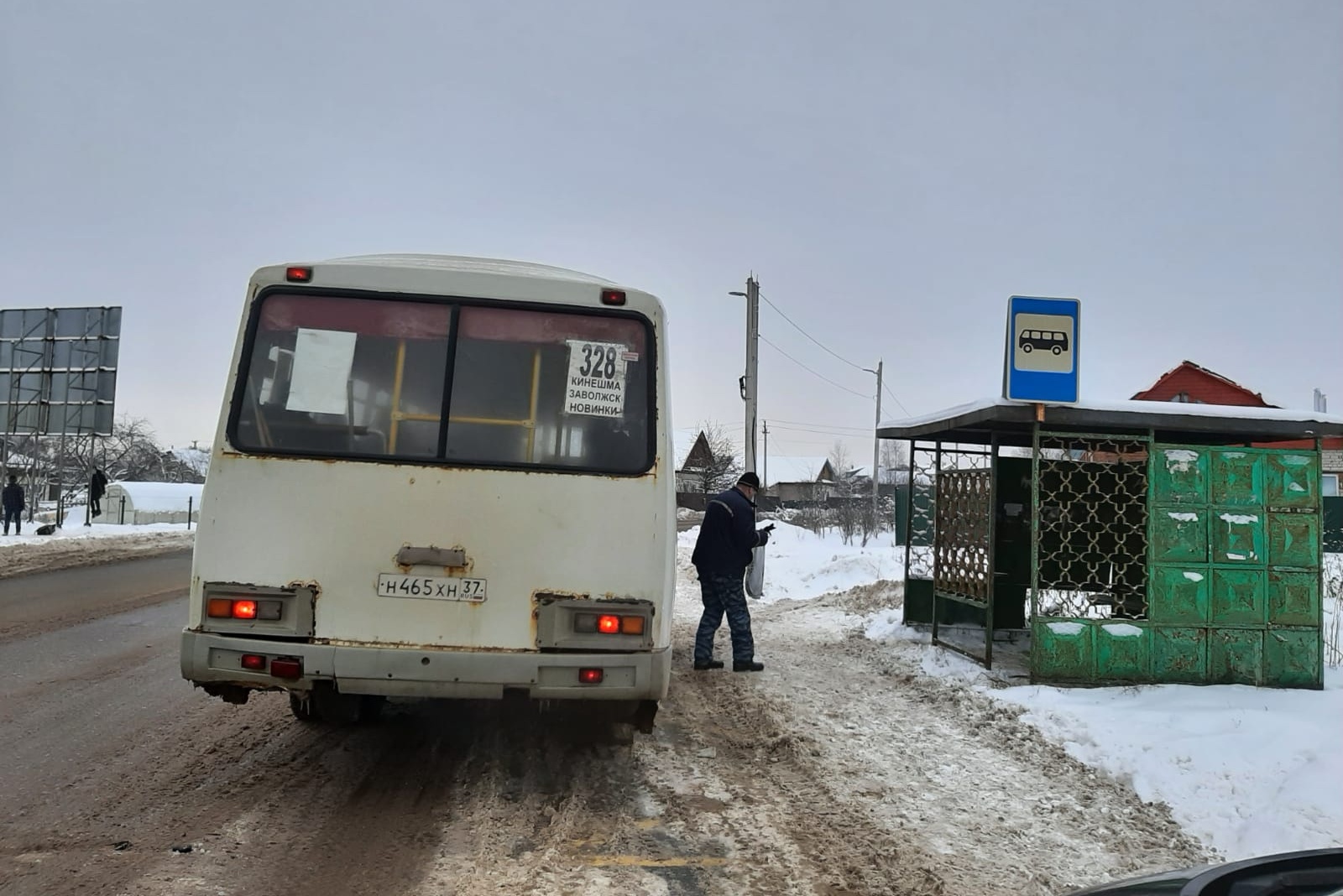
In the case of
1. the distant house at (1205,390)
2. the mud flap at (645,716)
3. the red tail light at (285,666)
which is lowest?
the mud flap at (645,716)

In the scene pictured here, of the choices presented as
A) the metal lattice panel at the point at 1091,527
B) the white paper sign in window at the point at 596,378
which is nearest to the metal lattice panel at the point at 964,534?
the metal lattice panel at the point at 1091,527

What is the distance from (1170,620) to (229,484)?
701 centimetres

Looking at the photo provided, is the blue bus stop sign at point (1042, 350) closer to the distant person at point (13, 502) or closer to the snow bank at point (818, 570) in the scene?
the snow bank at point (818, 570)

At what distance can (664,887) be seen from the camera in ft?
12.1

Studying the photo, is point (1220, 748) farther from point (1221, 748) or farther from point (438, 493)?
point (438, 493)

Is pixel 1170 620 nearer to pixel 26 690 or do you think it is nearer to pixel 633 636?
pixel 633 636

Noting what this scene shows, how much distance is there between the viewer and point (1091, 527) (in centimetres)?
895

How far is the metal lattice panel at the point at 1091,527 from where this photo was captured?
762 cm

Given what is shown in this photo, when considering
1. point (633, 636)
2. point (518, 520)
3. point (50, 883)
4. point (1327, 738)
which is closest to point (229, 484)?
point (518, 520)

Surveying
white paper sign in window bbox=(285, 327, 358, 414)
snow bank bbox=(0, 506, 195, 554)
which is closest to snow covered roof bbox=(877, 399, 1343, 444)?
white paper sign in window bbox=(285, 327, 358, 414)

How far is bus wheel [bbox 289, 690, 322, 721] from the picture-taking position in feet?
19.2

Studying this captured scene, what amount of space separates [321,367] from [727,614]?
4999mm

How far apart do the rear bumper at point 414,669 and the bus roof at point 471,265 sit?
6.66 ft

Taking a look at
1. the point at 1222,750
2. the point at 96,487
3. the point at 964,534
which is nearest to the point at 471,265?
the point at 1222,750
